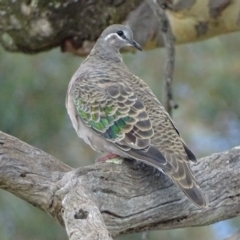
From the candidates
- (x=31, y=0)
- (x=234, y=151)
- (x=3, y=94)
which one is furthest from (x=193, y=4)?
(x=3, y=94)

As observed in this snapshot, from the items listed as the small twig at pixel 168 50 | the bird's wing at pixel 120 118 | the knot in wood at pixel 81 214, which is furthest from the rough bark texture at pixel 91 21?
the knot in wood at pixel 81 214

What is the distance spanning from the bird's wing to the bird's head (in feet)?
1.56

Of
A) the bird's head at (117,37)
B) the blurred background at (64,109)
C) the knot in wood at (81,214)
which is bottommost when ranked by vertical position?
the blurred background at (64,109)

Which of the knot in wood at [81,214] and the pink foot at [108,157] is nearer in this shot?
the knot in wood at [81,214]

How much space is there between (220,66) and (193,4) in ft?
11.0

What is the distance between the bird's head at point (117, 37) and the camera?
4.56 meters

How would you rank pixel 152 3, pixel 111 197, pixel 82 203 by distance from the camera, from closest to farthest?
pixel 82 203
pixel 111 197
pixel 152 3

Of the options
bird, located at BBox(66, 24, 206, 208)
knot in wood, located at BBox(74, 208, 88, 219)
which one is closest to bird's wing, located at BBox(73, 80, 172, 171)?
bird, located at BBox(66, 24, 206, 208)

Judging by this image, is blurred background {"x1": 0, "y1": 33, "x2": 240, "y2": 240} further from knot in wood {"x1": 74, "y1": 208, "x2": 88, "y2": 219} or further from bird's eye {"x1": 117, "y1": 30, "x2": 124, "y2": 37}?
knot in wood {"x1": 74, "y1": 208, "x2": 88, "y2": 219}

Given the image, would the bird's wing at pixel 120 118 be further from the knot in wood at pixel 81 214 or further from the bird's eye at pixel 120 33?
the knot in wood at pixel 81 214

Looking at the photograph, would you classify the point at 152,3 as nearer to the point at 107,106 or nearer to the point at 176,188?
the point at 107,106

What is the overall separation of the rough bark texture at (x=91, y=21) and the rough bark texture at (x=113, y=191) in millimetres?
1428

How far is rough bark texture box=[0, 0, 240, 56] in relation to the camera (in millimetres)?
4945

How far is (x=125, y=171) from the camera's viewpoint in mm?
3664
